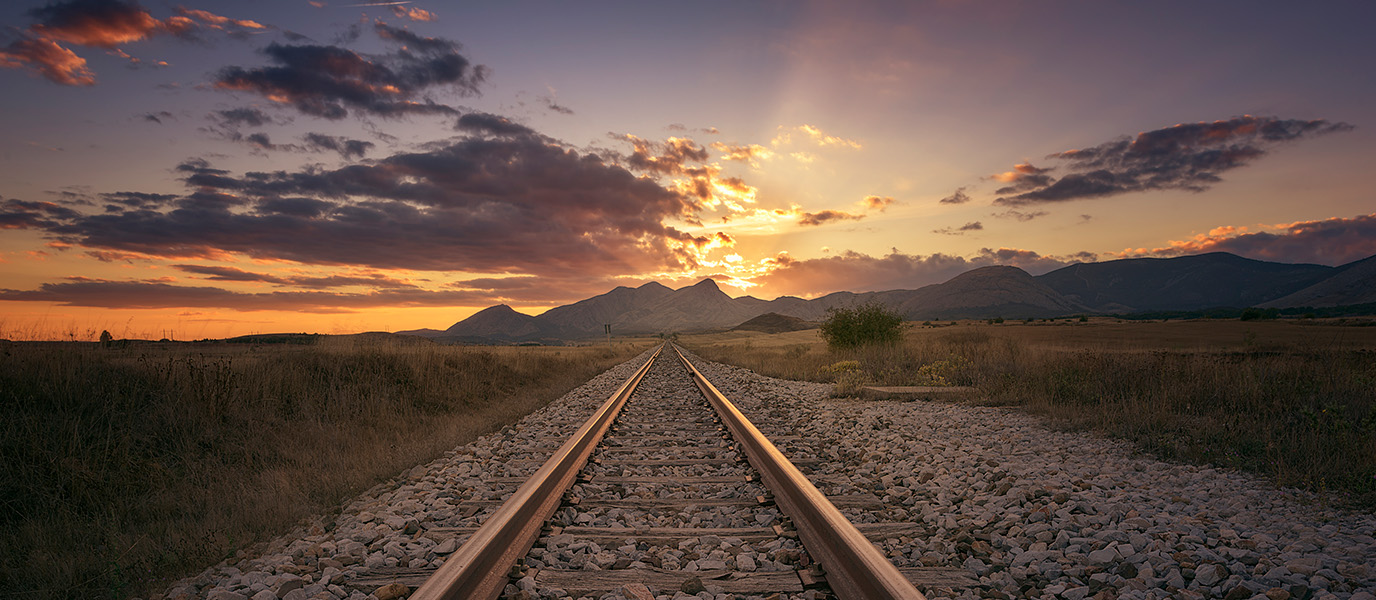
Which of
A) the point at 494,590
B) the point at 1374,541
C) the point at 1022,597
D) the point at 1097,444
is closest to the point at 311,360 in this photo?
the point at 494,590

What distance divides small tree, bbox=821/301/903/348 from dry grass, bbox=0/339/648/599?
17196 mm

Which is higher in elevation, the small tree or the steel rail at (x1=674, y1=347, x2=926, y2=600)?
the small tree

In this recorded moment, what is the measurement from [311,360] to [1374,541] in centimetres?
1302

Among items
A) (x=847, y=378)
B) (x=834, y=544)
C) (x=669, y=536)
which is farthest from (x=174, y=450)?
(x=847, y=378)

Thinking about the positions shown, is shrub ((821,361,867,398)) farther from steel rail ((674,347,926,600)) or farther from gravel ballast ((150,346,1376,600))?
steel rail ((674,347,926,600))

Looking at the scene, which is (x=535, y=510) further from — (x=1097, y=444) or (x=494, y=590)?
(x=1097, y=444)

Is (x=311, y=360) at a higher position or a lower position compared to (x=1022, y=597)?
higher

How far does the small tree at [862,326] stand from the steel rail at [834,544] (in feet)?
65.1

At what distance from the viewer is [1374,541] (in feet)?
11.1

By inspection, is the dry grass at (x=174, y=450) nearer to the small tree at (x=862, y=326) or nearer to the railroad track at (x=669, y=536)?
the railroad track at (x=669, y=536)

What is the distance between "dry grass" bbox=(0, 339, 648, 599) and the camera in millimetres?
4047

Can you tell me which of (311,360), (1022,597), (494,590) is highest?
(311,360)

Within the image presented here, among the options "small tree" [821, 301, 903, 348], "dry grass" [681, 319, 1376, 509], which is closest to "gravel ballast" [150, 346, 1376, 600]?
"dry grass" [681, 319, 1376, 509]

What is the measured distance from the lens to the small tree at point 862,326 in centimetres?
2412
